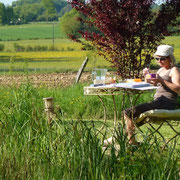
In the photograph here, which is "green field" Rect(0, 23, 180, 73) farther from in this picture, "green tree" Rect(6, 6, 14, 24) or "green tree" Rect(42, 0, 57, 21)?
"green tree" Rect(42, 0, 57, 21)

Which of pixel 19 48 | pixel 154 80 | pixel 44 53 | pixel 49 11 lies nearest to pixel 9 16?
pixel 49 11

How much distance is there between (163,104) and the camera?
6270mm

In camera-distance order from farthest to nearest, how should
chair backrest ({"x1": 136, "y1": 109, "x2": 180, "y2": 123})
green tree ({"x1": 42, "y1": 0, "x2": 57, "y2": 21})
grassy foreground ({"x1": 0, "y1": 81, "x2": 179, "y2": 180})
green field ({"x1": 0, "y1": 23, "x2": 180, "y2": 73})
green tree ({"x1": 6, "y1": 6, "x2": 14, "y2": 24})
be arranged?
green tree ({"x1": 42, "y1": 0, "x2": 57, "y2": 21})
green tree ({"x1": 6, "y1": 6, "x2": 14, "y2": 24})
green field ({"x1": 0, "y1": 23, "x2": 180, "y2": 73})
chair backrest ({"x1": 136, "y1": 109, "x2": 180, "y2": 123})
grassy foreground ({"x1": 0, "y1": 81, "x2": 179, "y2": 180})

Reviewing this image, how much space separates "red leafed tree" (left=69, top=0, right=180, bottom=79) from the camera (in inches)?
392

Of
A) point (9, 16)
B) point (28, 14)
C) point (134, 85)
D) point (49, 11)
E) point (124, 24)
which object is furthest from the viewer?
point (49, 11)

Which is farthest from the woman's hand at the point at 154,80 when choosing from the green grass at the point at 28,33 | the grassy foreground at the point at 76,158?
the green grass at the point at 28,33

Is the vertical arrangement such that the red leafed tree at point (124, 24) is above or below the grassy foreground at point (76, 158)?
above

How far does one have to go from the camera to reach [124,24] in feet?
33.0

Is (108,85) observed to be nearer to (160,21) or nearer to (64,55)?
(160,21)

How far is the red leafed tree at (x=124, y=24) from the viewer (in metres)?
9.97

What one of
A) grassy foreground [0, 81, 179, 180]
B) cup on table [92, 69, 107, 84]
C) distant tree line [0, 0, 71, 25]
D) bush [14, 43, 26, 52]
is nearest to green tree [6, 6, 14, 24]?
distant tree line [0, 0, 71, 25]

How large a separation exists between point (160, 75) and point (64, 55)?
4454 centimetres

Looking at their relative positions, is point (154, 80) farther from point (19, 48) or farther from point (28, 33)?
point (28, 33)

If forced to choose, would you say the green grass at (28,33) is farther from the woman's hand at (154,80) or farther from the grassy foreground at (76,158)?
the grassy foreground at (76,158)
